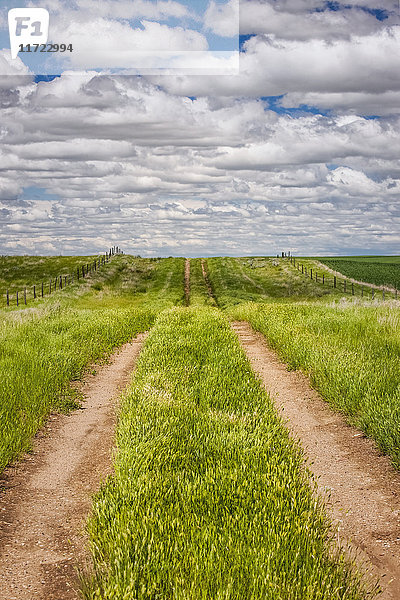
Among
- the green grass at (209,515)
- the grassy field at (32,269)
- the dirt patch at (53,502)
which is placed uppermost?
the grassy field at (32,269)

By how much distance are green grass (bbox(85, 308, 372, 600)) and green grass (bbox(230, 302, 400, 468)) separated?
168 centimetres

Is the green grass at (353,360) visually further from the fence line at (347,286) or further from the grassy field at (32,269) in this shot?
the grassy field at (32,269)

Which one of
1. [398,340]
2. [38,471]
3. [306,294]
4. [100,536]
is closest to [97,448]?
[38,471]

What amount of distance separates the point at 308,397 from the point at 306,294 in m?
41.3

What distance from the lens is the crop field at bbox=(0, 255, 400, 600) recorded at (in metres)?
4.37

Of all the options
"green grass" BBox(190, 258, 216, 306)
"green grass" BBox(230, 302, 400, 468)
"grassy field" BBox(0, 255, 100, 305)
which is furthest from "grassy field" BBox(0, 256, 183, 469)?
"grassy field" BBox(0, 255, 100, 305)

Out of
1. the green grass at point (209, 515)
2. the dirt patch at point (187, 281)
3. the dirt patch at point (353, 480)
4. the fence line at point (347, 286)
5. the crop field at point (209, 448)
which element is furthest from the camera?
the fence line at point (347, 286)

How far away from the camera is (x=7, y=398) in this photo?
31.8 feet

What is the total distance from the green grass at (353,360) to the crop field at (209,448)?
0.04 meters

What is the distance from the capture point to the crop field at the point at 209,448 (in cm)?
437

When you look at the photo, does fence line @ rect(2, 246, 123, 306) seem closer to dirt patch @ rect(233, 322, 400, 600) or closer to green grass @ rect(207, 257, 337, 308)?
green grass @ rect(207, 257, 337, 308)

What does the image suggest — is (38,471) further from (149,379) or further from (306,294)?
(306,294)

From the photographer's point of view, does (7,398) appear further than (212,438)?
Yes

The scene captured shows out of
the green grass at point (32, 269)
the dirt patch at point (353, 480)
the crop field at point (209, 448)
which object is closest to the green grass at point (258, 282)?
the green grass at point (32, 269)
